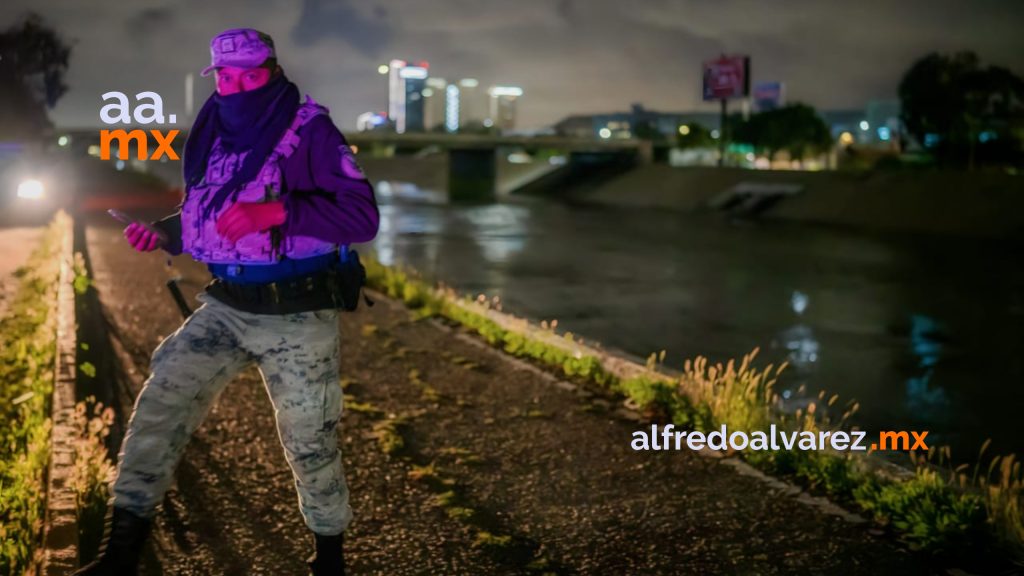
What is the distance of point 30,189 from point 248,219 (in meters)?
27.8

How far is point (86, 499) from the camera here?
4.25 m

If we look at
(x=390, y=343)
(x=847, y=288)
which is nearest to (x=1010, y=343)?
(x=847, y=288)

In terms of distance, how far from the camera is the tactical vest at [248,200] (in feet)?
10.2

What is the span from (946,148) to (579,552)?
60.7 metres

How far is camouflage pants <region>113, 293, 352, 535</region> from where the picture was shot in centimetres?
313

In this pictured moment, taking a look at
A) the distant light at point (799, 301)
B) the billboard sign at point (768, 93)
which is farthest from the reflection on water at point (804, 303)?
the billboard sign at point (768, 93)

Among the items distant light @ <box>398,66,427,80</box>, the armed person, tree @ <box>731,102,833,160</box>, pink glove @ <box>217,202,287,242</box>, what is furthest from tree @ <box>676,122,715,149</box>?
distant light @ <box>398,66,427,80</box>

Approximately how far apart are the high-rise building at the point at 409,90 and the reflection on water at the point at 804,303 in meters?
148

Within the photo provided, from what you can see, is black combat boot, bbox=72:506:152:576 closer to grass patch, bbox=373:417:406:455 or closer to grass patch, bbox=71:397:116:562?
grass patch, bbox=71:397:116:562

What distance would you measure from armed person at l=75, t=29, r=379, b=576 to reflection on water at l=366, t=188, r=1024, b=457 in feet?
18.8

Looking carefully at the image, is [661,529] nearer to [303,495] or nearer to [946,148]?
[303,495]

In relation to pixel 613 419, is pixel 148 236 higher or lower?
higher

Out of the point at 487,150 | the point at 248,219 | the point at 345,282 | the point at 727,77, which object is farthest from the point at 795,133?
the point at 248,219

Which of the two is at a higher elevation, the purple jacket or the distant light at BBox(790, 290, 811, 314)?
the purple jacket
